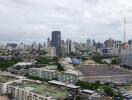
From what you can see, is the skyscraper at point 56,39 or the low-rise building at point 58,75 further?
the skyscraper at point 56,39

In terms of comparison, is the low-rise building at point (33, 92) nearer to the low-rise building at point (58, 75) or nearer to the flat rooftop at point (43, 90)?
the flat rooftop at point (43, 90)

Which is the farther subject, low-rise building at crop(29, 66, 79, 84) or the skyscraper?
the skyscraper

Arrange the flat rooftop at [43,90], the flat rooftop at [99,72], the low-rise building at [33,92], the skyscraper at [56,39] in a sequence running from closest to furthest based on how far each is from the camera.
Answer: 1. the low-rise building at [33,92]
2. the flat rooftop at [43,90]
3. the flat rooftop at [99,72]
4. the skyscraper at [56,39]

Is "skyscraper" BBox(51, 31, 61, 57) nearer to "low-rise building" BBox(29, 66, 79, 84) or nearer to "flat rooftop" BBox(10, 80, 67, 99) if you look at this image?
"low-rise building" BBox(29, 66, 79, 84)

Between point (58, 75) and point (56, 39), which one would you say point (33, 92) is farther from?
point (56, 39)

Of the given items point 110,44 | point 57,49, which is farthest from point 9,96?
point 110,44

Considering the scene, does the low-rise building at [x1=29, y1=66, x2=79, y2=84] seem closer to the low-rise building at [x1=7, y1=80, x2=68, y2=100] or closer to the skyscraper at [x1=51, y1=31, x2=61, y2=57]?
the low-rise building at [x1=7, y1=80, x2=68, y2=100]

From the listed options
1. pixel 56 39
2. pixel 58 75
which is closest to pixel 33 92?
pixel 58 75

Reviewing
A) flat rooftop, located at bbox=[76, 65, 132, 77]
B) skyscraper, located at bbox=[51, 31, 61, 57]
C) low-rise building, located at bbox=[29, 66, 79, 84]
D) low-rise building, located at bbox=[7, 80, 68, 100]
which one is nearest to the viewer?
low-rise building, located at bbox=[7, 80, 68, 100]

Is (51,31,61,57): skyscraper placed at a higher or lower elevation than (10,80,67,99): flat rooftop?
higher

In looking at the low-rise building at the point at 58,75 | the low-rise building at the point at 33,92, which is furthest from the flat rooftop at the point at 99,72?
the low-rise building at the point at 33,92

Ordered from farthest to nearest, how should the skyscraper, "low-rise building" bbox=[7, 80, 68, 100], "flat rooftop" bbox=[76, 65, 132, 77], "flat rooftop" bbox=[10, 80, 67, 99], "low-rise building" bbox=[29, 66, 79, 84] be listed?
the skyscraper, "flat rooftop" bbox=[76, 65, 132, 77], "low-rise building" bbox=[29, 66, 79, 84], "flat rooftop" bbox=[10, 80, 67, 99], "low-rise building" bbox=[7, 80, 68, 100]

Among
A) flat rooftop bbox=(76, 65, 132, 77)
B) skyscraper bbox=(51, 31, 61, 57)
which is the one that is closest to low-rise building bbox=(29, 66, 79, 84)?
flat rooftop bbox=(76, 65, 132, 77)
